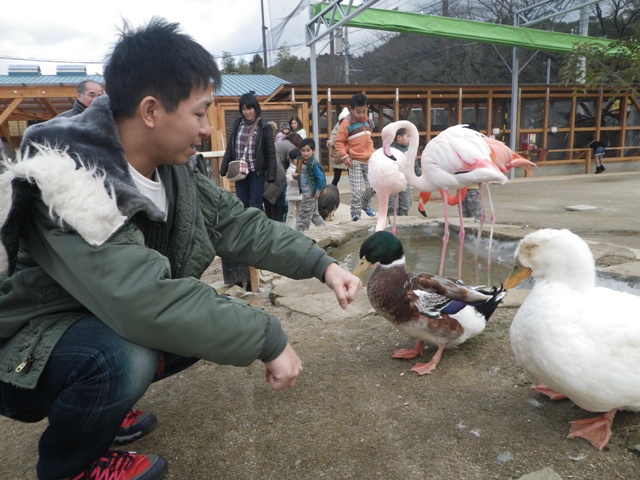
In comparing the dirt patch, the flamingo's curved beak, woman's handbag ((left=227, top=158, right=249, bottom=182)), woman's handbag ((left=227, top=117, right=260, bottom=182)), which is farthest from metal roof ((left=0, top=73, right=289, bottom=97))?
the dirt patch

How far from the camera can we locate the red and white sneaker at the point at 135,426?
5.91 ft

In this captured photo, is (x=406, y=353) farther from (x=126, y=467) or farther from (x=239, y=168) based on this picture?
(x=239, y=168)

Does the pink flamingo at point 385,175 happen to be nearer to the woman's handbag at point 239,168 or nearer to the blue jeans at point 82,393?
the woman's handbag at point 239,168

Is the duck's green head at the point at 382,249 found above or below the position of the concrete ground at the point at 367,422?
above

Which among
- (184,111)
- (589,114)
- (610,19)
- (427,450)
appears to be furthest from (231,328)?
(610,19)

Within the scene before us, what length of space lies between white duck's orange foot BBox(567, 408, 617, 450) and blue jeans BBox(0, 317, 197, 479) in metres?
1.51

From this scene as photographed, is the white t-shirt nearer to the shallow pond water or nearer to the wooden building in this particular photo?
the shallow pond water

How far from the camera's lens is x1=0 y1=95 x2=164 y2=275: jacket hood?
1.17 m

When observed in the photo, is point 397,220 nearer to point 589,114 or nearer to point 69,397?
point 69,397

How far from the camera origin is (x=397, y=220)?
245 inches

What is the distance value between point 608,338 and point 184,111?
1596mm

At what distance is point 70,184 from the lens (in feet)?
3.89

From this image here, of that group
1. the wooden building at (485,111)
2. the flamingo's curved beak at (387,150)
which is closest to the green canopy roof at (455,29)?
the wooden building at (485,111)

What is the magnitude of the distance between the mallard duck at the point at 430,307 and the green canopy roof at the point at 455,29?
24.9ft
